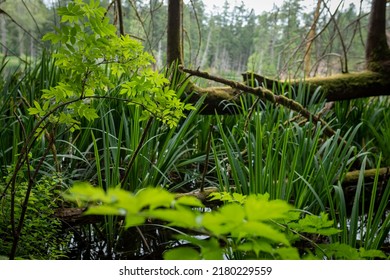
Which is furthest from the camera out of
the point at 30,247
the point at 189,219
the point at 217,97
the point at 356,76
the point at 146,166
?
the point at 356,76

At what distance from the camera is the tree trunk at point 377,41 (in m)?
2.30

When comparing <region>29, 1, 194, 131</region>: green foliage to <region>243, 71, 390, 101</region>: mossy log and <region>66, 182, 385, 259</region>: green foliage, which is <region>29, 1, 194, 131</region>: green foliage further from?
<region>243, 71, 390, 101</region>: mossy log

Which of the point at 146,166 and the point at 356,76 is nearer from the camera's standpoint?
the point at 146,166

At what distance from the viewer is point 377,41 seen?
2.35 metres

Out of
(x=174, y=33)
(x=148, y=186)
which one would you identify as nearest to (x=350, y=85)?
(x=174, y=33)

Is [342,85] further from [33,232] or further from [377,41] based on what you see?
[33,232]

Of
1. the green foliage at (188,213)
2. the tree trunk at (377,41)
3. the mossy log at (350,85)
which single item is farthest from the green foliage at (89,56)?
the tree trunk at (377,41)

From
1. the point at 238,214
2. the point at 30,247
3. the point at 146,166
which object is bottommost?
the point at 30,247

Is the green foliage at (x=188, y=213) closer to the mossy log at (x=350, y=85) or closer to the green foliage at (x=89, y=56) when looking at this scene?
the green foliage at (x=89, y=56)
